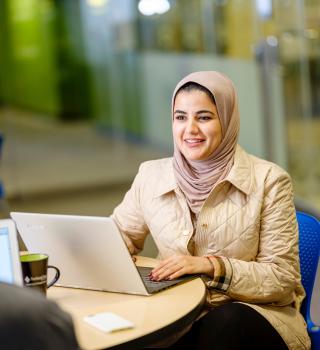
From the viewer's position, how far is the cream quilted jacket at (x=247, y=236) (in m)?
2.44

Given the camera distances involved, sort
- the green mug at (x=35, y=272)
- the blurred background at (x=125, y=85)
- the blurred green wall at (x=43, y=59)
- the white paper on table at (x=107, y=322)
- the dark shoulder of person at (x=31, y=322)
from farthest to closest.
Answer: the blurred green wall at (x=43, y=59) < the blurred background at (x=125, y=85) < the green mug at (x=35, y=272) < the white paper on table at (x=107, y=322) < the dark shoulder of person at (x=31, y=322)

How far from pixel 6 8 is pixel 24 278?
18.6ft

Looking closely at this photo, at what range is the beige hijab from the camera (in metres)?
2.59

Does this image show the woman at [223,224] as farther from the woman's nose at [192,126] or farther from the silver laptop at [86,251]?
the silver laptop at [86,251]

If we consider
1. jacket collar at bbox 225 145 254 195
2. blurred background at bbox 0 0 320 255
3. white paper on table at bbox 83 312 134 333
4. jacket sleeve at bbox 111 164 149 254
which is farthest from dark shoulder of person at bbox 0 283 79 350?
blurred background at bbox 0 0 320 255

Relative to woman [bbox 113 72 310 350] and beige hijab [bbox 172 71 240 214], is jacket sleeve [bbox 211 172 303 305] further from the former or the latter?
beige hijab [bbox 172 71 240 214]

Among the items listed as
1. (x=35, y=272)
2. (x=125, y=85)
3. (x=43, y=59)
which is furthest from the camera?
(x=125, y=85)

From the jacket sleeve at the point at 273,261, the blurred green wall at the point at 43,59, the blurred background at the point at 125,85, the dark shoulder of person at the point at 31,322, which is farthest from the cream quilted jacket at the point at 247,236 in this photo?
the blurred green wall at the point at 43,59

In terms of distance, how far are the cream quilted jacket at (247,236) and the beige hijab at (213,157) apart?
32mm

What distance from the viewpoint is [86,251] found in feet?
7.48

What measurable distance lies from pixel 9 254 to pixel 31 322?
0.82m

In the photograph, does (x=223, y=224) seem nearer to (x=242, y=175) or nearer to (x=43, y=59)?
(x=242, y=175)

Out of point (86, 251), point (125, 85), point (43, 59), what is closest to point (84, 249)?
point (86, 251)

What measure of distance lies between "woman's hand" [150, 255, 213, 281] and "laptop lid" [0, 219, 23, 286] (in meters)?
0.48
